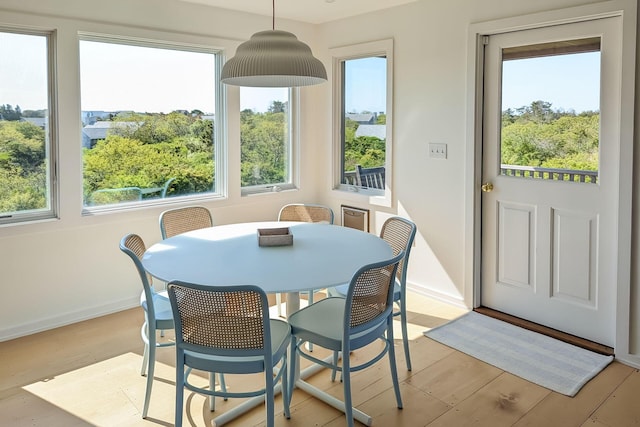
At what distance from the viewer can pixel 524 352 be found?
3152mm

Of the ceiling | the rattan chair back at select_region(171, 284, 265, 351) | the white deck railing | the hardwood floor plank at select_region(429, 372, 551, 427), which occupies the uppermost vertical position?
the ceiling

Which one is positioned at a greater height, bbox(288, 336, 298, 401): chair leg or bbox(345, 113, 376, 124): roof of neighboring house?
bbox(345, 113, 376, 124): roof of neighboring house

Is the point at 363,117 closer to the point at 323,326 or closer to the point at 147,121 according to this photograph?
the point at 147,121

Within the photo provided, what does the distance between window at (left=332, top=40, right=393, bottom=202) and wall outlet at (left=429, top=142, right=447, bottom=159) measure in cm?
45

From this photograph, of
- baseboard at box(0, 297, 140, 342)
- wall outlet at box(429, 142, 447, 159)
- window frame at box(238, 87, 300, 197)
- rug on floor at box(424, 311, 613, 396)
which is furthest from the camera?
window frame at box(238, 87, 300, 197)

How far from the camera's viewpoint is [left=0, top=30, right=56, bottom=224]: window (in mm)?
3283

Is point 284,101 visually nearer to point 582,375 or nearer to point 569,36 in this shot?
point 569,36

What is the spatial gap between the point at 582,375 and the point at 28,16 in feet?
12.9

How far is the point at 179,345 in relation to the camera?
2.07 meters

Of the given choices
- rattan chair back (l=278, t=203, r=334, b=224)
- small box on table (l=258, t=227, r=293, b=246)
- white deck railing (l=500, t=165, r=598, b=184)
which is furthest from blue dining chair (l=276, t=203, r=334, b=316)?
white deck railing (l=500, t=165, r=598, b=184)

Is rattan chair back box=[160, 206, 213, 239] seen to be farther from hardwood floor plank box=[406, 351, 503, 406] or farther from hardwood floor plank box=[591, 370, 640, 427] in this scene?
hardwood floor plank box=[591, 370, 640, 427]

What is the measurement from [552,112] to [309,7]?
2.05 meters

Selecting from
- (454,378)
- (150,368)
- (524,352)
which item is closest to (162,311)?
(150,368)

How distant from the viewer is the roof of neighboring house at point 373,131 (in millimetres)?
4461
